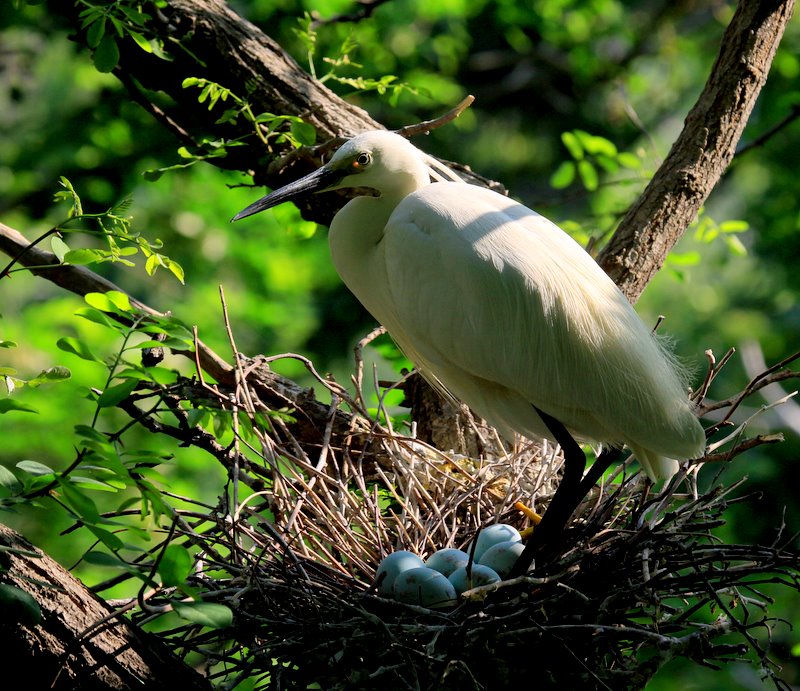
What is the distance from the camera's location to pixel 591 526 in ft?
7.09

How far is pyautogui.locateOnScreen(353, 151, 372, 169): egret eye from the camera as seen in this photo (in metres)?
2.31

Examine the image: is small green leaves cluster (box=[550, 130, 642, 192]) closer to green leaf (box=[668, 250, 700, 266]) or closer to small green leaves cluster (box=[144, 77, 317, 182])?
green leaf (box=[668, 250, 700, 266])

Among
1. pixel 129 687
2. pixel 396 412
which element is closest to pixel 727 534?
pixel 396 412

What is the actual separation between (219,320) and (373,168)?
3.29 m

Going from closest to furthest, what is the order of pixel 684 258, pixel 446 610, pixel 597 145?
pixel 446 610 → pixel 684 258 → pixel 597 145

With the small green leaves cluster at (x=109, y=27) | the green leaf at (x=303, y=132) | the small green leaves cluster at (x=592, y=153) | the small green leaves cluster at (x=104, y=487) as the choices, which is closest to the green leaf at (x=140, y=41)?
the small green leaves cluster at (x=109, y=27)

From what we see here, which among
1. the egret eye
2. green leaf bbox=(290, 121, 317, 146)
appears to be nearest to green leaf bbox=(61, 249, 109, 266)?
the egret eye

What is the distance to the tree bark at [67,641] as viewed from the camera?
143cm

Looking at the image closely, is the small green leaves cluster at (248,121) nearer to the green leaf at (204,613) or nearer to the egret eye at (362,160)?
the egret eye at (362,160)

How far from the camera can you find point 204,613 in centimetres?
133

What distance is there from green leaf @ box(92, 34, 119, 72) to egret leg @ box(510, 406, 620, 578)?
1.39 metres

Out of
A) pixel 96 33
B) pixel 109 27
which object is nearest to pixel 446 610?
pixel 96 33

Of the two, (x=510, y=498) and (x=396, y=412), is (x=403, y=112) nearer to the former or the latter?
(x=396, y=412)

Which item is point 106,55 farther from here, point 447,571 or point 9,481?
point 447,571
